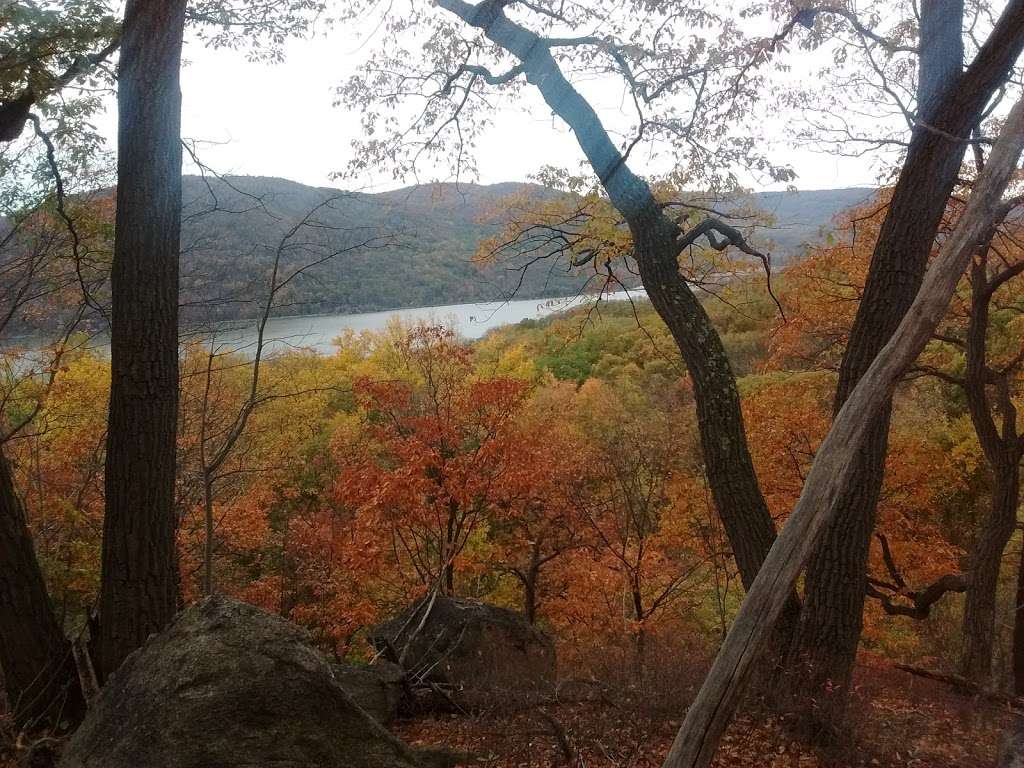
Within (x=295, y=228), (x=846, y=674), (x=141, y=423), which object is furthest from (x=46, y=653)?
(x=846, y=674)

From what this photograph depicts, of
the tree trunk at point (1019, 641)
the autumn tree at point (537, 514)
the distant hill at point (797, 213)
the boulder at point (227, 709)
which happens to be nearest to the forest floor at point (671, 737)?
the boulder at point (227, 709)

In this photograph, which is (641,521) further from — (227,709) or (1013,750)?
(227,709)

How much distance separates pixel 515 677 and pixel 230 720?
17.4 ft

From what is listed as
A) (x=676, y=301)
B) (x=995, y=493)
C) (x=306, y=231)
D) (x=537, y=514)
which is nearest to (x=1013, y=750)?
(x=676, y=301)

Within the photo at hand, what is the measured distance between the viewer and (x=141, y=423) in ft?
11.7

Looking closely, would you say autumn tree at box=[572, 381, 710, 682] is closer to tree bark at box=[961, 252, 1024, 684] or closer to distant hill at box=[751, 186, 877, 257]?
distant hill at box=[751, 186, 877, 257]

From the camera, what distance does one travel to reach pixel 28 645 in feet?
12.4

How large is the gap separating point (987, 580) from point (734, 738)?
17.0ft

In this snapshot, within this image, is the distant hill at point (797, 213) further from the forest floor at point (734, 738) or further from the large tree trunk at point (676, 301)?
the forest floor at point (734, 738)

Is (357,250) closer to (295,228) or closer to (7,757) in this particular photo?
(295,228)

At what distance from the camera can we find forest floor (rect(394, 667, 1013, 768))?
3836 millimetres

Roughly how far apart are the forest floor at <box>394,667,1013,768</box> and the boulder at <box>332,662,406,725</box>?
0.37 m

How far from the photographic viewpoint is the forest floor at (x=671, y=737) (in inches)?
150

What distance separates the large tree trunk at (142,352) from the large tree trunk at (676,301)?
7.42 feet
